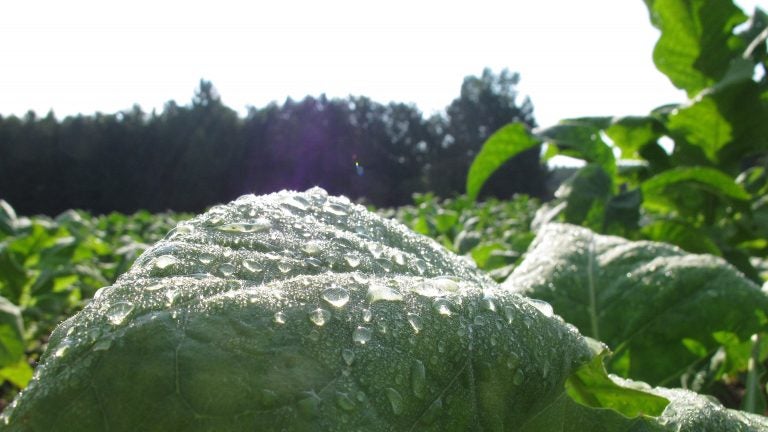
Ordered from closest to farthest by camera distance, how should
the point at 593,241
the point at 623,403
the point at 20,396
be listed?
1. the point at 20,396
2. the point at 623,403
3. the point at 593,241

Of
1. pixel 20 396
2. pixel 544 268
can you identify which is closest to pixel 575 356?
pixel 20 396

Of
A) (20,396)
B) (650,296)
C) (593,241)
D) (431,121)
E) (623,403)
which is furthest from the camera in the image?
(431,121)

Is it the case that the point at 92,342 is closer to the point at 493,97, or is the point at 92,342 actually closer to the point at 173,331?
the point at 173,331

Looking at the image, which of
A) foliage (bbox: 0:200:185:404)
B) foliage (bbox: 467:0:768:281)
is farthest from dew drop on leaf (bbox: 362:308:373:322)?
foliage (bbox: 0:200:185:404)

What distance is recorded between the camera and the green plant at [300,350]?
41cm

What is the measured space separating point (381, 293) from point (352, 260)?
0.31 ft

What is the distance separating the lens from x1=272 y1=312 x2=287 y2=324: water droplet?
452mm

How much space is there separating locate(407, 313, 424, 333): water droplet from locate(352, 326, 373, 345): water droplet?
1.5 inches

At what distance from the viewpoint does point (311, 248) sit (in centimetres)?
59

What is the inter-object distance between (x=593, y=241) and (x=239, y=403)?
0.93 m

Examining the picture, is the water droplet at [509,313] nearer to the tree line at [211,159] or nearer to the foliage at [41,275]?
the foliage at [41,275]

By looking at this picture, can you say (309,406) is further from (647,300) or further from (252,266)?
(647,300)

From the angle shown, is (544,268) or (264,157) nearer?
(544,268)

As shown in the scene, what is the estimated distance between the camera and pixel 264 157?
38.9 m
